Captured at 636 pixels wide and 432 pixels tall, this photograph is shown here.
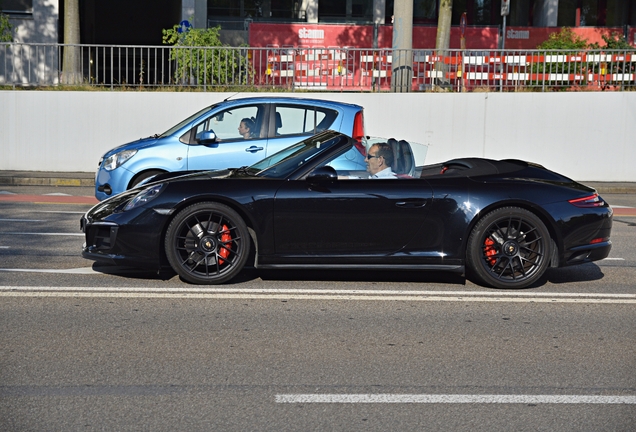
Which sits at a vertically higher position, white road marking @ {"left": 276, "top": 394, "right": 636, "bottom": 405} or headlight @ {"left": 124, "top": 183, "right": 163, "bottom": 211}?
headlight @ {"left": 124, "top": 183, "right": 163, "bottom": 211}

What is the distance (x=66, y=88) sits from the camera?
19.0 m

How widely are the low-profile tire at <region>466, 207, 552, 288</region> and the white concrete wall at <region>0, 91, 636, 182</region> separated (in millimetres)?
11971

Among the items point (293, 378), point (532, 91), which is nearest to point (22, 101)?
point (532, 91)

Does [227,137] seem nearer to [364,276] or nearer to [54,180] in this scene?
[364,276]

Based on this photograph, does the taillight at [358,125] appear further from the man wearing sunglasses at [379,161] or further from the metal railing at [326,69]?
the metal railing at [326,69]

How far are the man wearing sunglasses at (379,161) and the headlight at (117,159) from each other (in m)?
5.01

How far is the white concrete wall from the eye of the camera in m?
19.0

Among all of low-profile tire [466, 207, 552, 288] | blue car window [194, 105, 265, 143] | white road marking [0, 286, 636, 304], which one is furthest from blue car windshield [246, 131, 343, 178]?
blue car window [194, 105, 265, 143]

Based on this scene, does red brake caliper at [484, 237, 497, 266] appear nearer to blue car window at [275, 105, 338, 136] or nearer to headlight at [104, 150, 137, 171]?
blue car window at [275, 105, 338, 136]

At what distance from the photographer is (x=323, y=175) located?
23.8 ft

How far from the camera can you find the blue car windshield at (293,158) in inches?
295

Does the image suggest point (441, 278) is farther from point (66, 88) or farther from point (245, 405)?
point (66, 88)

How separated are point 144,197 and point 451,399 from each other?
361 centimetres

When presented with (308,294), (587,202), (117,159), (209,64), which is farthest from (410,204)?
(209,64)
